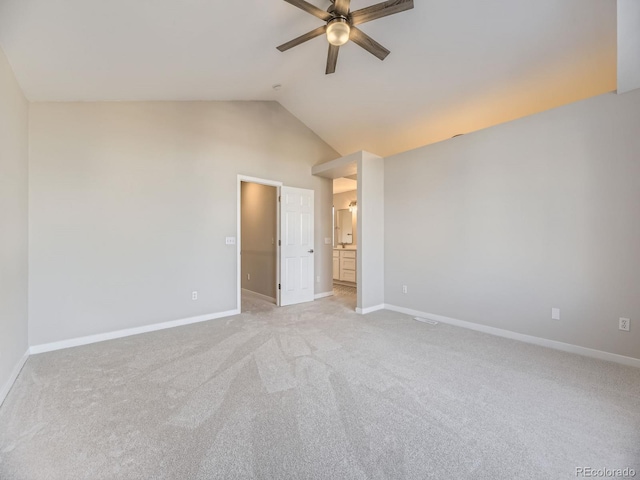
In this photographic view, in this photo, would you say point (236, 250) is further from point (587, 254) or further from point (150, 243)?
point (587, 254)

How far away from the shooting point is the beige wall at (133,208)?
2.84 metres

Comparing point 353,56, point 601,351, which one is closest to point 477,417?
point 601,351

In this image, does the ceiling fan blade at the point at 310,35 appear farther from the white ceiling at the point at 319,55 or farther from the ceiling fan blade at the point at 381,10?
the white ceiling at the point at 319,55

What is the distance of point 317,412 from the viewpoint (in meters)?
1.76

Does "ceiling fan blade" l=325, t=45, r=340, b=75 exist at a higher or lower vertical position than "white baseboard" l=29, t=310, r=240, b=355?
higher

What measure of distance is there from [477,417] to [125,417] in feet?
7.51

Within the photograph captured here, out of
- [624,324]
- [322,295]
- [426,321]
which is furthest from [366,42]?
[322,295]

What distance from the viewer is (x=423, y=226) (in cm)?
405

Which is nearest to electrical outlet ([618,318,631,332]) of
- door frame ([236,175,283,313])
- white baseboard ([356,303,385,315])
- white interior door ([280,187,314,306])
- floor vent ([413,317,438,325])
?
floor vent ([413,317,438,325])

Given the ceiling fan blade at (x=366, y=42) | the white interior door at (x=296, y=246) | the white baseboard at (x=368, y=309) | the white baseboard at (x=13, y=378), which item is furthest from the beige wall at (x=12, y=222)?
the white baseboard at (x=368, y=309)

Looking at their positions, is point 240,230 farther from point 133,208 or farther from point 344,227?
point 344,227

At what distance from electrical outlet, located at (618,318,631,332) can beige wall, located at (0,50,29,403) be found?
5.17m

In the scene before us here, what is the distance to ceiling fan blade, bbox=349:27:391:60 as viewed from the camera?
2.38m

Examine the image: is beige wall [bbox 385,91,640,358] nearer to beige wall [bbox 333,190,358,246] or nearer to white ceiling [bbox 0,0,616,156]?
white ceiling [bbox 0,0,616,156]
